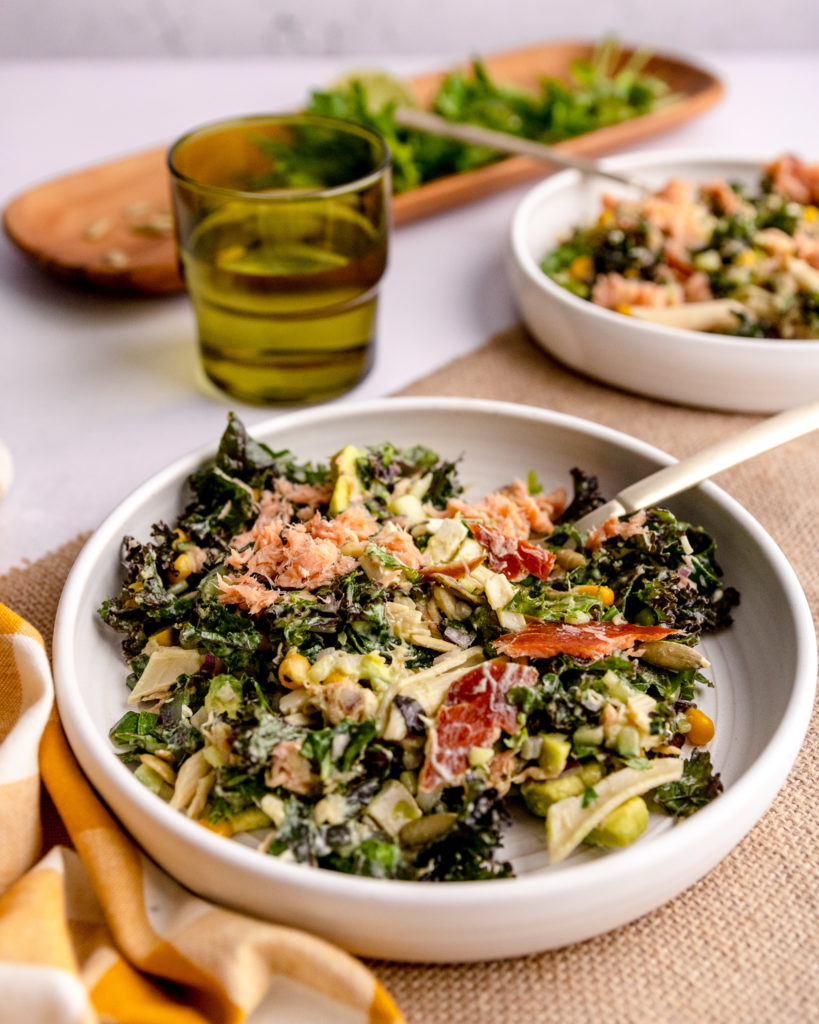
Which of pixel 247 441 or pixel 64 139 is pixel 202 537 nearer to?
pixel 247 441

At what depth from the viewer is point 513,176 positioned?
3.86 metres

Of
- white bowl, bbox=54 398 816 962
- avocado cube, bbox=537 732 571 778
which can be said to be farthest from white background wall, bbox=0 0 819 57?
avocado cube, bbox=537 732 571 778

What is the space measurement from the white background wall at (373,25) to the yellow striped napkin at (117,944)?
19.2 ft

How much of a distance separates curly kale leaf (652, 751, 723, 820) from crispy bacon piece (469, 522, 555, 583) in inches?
19.4

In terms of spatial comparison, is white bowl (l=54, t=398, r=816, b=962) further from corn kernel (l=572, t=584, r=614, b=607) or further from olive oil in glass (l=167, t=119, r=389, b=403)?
olive oil in glass (l=167, t=119, r=389, b=403)

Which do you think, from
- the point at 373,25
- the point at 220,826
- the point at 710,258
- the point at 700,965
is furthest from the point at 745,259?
the point at 373,25

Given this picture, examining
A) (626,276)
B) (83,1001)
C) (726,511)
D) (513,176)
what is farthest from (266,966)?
(513,176)

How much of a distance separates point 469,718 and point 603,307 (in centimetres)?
183

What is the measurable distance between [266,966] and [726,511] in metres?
1.32

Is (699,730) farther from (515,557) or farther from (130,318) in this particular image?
(130,318)

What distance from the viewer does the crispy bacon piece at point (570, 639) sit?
1709mm

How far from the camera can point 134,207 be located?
3.58m

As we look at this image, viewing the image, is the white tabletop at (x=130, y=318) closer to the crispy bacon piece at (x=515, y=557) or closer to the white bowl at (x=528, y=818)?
the white bowl at (x=528, y=818)

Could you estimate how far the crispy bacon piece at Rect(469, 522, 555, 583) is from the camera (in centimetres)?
195
